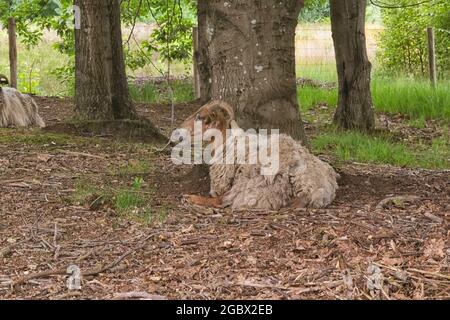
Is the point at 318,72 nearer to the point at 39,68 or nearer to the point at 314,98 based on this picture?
the point at 314,98

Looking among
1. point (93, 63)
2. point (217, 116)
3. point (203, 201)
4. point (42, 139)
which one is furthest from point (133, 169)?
point (93, 63)

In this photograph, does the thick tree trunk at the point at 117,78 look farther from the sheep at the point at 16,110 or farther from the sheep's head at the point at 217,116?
the sheep's head at the point at 217,116

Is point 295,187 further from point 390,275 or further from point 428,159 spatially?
point 428,159

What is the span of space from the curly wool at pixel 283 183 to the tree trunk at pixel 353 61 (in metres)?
5.38

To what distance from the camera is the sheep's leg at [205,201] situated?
6.59 meters

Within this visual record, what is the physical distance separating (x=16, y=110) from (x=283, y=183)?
646 cm

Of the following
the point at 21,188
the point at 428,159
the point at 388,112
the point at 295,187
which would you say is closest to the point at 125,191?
the point at 21,188

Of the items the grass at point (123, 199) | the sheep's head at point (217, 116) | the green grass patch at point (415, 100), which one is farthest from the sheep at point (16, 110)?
the green grass patch at point (415, 100)

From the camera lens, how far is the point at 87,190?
6934 millimetres

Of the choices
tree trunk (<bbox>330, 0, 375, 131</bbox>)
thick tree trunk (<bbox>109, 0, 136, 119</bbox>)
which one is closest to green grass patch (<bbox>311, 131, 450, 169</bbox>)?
tree trunk (<bbox>330, 0, 375, 131</bbox>)

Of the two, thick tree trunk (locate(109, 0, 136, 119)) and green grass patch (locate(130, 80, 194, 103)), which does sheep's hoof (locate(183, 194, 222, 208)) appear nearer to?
thick tree trunk (locate(109, 0, 136, 119))

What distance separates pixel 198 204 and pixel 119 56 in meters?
5.36

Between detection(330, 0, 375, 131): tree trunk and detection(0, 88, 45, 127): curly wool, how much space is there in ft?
15.9

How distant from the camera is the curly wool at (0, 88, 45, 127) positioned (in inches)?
451
